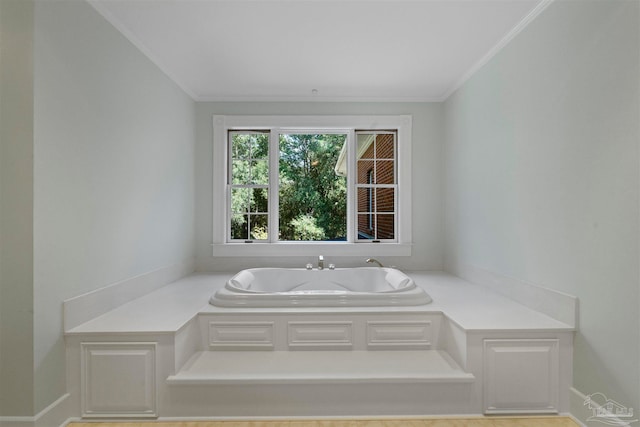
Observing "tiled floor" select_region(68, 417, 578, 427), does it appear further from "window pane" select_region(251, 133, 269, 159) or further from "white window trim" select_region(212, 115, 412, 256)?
"window pane" select_region(251, 133, 269, 159)

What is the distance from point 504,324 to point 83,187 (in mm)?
2546

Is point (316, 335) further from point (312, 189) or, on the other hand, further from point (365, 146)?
point (365, 146)

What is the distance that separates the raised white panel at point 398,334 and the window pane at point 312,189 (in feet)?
6.08

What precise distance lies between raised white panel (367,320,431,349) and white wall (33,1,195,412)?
1.76 meters

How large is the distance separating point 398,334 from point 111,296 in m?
1.89

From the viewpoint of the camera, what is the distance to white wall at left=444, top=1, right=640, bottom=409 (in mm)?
1593

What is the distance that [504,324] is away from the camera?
1.98 metres

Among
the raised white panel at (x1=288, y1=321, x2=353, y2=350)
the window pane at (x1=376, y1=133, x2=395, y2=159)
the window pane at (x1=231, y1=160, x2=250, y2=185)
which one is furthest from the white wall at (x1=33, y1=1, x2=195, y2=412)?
the window pane at (x1=376, y1=133, x2=395, y2=159)

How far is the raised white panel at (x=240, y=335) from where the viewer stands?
226 cm

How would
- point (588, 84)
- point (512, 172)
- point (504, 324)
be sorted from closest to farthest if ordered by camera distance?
point (588, 84), point (504, 324), point (512, 172)

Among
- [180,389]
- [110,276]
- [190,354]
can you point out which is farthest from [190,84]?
[180,389]

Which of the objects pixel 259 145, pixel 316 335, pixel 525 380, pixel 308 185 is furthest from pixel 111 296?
pixel 525 380

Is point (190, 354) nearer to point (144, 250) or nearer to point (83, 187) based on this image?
point (144, 250)

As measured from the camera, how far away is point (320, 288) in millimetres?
3406
